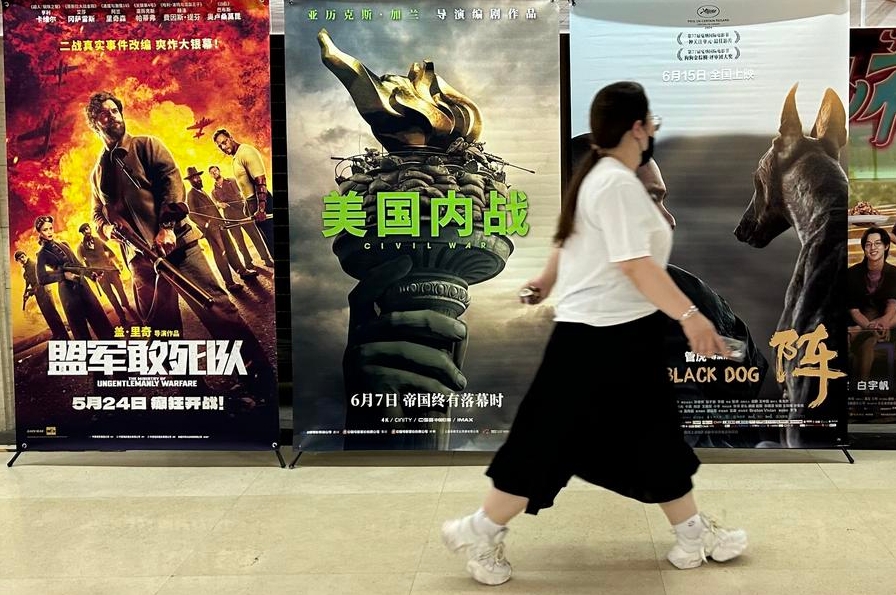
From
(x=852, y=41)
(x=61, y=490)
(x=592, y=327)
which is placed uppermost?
(x=852, y=41)

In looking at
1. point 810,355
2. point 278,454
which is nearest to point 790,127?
point 810,355

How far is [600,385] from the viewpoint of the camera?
2686 millimetres

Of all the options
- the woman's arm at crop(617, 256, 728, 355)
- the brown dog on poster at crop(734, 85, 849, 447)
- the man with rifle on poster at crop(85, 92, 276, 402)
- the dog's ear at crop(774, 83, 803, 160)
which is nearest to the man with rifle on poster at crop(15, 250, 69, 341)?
the man with rifle on poster at crop(85, 92, 276, 402)

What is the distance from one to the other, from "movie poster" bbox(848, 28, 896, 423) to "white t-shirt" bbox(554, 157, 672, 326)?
229 centimetres

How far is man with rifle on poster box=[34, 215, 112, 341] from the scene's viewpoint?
4.14 metres

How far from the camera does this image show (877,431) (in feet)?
14.8

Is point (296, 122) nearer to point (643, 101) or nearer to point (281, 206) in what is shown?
point (281, 206)

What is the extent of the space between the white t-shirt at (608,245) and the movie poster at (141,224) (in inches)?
72.8

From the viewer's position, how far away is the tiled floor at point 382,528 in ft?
9.29

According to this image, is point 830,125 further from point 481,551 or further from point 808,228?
point 481,551

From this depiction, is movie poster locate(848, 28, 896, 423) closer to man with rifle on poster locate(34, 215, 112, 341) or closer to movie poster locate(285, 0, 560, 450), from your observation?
movie poster locate(285, 0, 560, 450)

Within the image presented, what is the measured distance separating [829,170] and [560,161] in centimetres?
117

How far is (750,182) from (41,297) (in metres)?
3.22

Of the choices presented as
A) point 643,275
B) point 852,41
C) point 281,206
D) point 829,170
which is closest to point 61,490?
point 281,206
